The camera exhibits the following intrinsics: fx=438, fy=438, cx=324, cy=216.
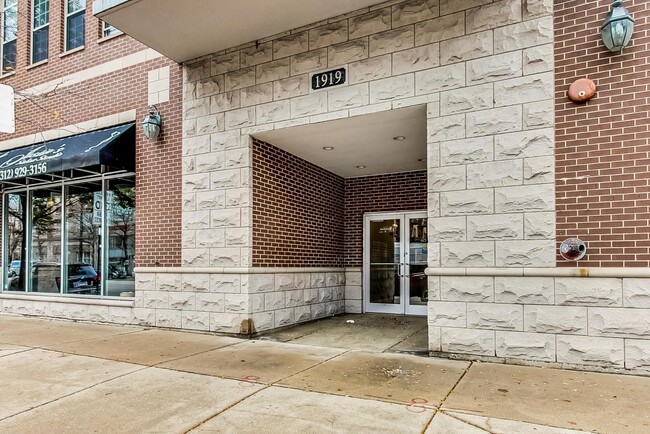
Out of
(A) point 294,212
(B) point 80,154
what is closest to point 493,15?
(A) point 294,212

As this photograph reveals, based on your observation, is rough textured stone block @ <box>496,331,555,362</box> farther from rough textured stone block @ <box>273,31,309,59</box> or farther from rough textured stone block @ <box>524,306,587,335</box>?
rough textured stone block @ <box>273,31,309,59</box>

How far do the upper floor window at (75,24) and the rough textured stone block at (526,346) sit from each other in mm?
10220

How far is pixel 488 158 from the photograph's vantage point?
18.3ft

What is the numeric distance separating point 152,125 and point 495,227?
20.3 ft

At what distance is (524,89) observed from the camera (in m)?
5.43

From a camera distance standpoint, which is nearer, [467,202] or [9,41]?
[467,202]

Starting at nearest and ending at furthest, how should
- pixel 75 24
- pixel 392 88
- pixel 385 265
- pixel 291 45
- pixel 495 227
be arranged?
pixel 495 227 < pixel 392 88 < pixel 291 45 < pixel 75 24 < pixel 385 265

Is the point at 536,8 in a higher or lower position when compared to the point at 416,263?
higher

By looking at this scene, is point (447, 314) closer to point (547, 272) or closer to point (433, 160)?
point (547, 272)

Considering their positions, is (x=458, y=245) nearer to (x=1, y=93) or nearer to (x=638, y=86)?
(x=638, y=86)

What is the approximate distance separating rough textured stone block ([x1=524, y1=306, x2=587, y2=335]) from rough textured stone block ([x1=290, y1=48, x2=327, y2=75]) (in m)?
4.48

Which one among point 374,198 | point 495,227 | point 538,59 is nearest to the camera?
point 538,59

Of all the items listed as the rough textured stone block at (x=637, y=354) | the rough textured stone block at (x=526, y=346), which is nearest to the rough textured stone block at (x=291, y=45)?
the rough textured stone block at (x=526, y=346)

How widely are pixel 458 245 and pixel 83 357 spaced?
5.21 meters
